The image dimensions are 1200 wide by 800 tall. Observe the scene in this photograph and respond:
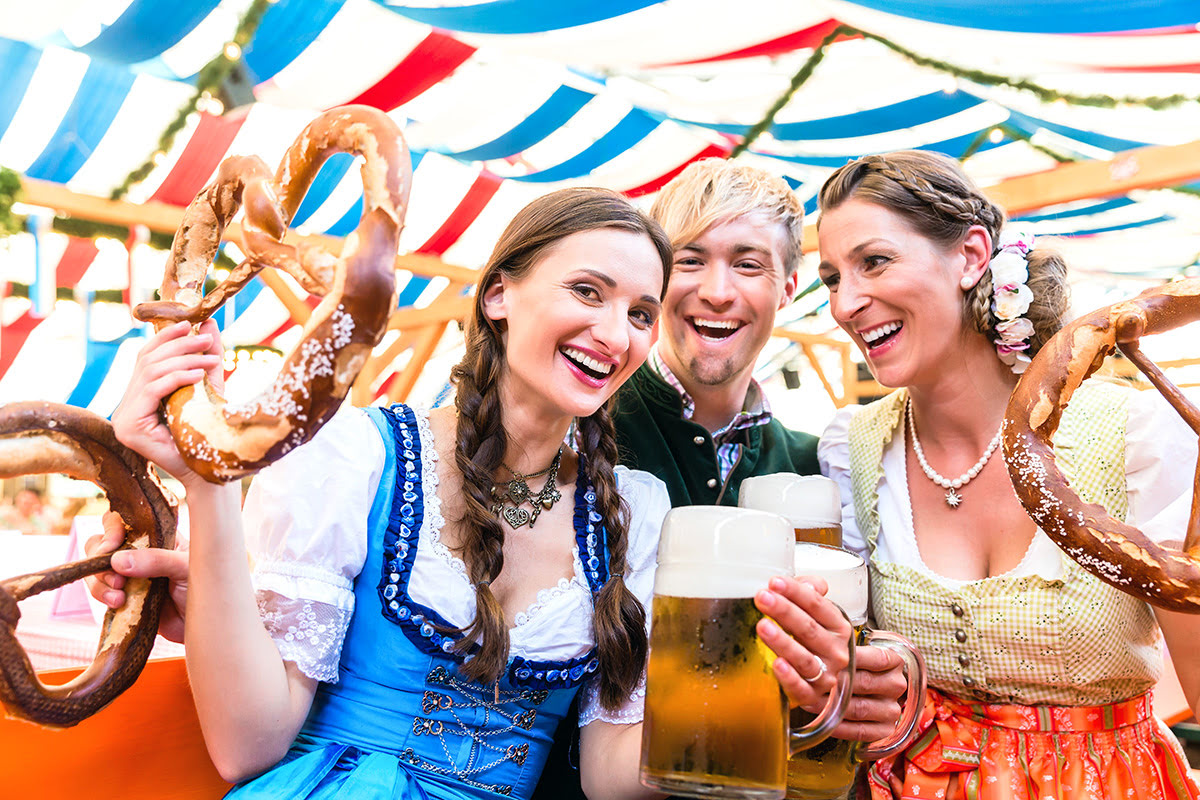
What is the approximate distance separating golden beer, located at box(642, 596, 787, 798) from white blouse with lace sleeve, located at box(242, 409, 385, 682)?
553 mm

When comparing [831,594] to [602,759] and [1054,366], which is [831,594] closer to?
[1054,366]

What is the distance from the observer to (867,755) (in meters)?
1.23

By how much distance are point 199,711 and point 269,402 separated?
0.63 metres

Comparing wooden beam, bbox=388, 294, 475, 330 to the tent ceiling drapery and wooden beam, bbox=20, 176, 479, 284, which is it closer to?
the tent ceiling drapery

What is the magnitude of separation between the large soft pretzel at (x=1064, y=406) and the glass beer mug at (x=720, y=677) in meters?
0.28

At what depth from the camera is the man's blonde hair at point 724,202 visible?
200 centimetres

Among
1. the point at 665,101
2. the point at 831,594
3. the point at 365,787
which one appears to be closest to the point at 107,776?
the point at 365,787

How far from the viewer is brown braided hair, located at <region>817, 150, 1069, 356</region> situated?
1.71 metres

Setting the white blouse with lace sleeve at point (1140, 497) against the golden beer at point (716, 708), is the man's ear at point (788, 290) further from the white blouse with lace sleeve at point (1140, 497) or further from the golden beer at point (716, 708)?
the golden beer at point (716, 708)

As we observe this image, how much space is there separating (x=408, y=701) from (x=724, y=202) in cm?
121

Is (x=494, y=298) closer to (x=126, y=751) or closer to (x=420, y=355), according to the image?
(x=126, y=751)

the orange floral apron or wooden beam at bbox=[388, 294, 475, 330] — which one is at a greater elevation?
wooden beam at bbox=[388, 294, 475, 330]

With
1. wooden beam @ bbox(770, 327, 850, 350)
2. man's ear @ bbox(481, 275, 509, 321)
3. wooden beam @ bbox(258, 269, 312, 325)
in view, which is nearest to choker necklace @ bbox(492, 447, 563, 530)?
man's ear @ bbox(481, 275, 509, 321)

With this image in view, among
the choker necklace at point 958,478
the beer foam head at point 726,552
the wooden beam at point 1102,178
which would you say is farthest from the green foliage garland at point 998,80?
the beer foam head at point 726,552
